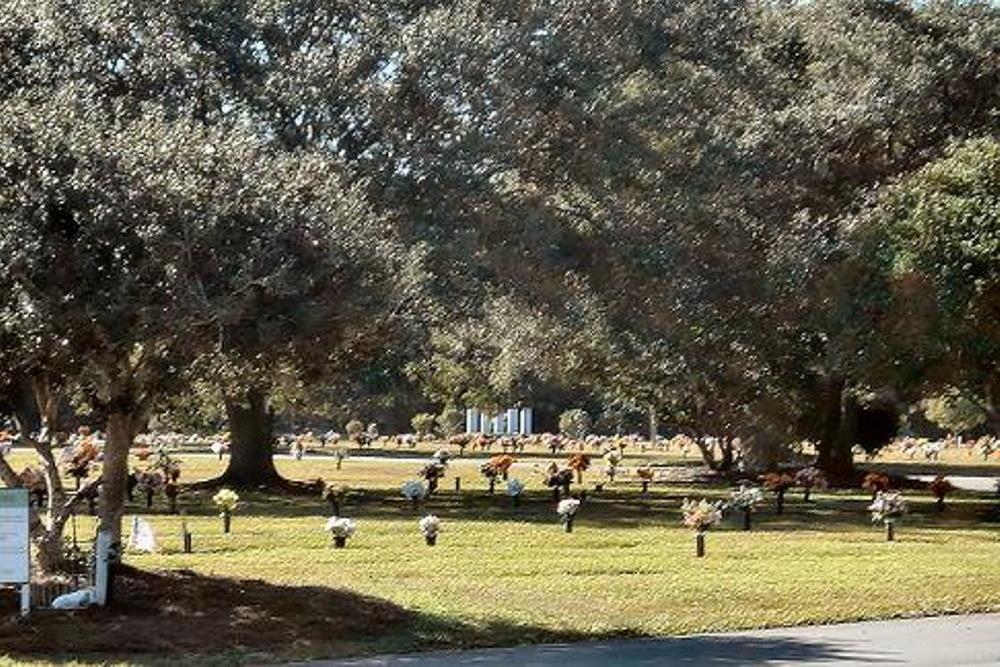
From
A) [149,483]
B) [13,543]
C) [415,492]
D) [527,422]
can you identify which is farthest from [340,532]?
[527,422]

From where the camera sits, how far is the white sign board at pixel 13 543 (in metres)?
13.6

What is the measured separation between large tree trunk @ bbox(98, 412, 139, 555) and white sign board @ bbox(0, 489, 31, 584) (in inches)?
55.9

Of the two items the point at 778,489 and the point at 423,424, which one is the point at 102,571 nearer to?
the point at 778,489

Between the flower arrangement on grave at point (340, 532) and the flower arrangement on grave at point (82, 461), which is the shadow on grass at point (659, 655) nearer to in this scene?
the flower arrangement on grave at point (340, 532)

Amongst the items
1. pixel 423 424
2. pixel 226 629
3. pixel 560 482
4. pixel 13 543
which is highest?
pixel 423 424

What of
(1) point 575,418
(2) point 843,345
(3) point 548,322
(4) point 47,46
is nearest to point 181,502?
(3) point 548,322

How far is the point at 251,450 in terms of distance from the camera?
36.8 m

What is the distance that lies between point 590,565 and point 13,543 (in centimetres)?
812

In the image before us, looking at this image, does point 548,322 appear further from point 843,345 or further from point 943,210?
point 943,210

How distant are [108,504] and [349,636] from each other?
3059mm

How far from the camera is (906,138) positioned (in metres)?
35.7

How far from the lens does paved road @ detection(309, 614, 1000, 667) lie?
13.0m

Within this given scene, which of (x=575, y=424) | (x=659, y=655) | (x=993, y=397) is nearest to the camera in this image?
(x=659, y=655)

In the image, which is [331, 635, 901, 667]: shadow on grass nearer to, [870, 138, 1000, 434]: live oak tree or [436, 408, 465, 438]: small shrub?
[870, 138, 1000, 434]: live oak tree
